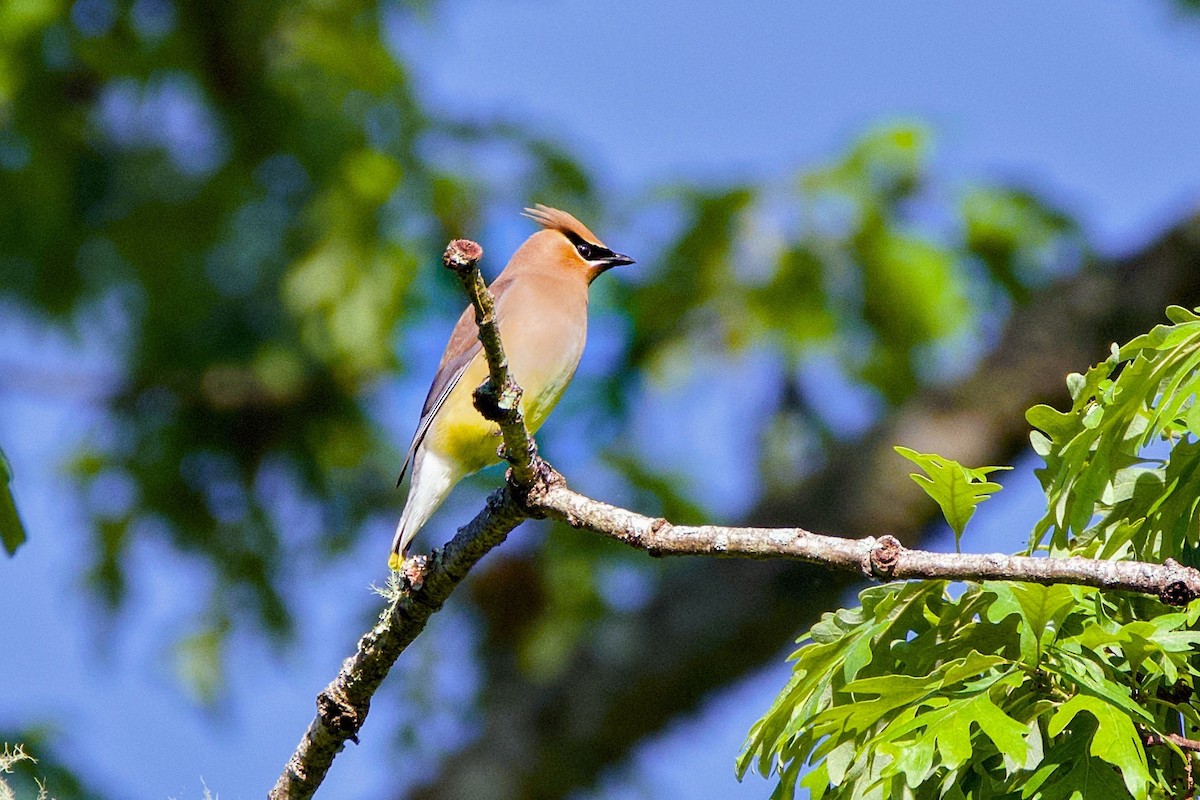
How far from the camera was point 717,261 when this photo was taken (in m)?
8.27

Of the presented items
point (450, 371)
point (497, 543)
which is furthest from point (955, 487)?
point (450, 371)

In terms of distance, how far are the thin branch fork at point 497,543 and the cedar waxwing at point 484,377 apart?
3.66 ft

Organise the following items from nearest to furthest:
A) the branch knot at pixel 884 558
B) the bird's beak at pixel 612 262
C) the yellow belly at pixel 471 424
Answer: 1. the branch knot at pixel 884 558
2. the yellow belly at pixel 471 424
3. the bird's beak at pixel 612 262

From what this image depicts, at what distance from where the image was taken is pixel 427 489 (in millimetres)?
4727

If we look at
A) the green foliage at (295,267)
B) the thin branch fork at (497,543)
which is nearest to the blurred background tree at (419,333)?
the green foliage at (295,267)

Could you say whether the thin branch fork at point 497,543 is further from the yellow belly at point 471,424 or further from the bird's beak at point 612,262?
the bird's beak at point 612,262

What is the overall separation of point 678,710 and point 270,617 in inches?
96.3

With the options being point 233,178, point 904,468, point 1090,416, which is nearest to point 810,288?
point 904,468

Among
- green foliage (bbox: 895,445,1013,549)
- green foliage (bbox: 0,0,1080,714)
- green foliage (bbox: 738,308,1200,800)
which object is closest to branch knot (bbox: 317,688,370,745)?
green foliage (bbox: 738,308,1200,800)

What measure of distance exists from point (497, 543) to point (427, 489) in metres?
1.56

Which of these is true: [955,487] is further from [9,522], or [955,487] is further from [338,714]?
[9,522]

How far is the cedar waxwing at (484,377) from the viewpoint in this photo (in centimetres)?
466

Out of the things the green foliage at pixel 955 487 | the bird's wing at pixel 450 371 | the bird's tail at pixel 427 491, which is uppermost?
the bird's wing at pixel 450 371

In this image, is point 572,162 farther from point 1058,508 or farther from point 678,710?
point 1058,508
